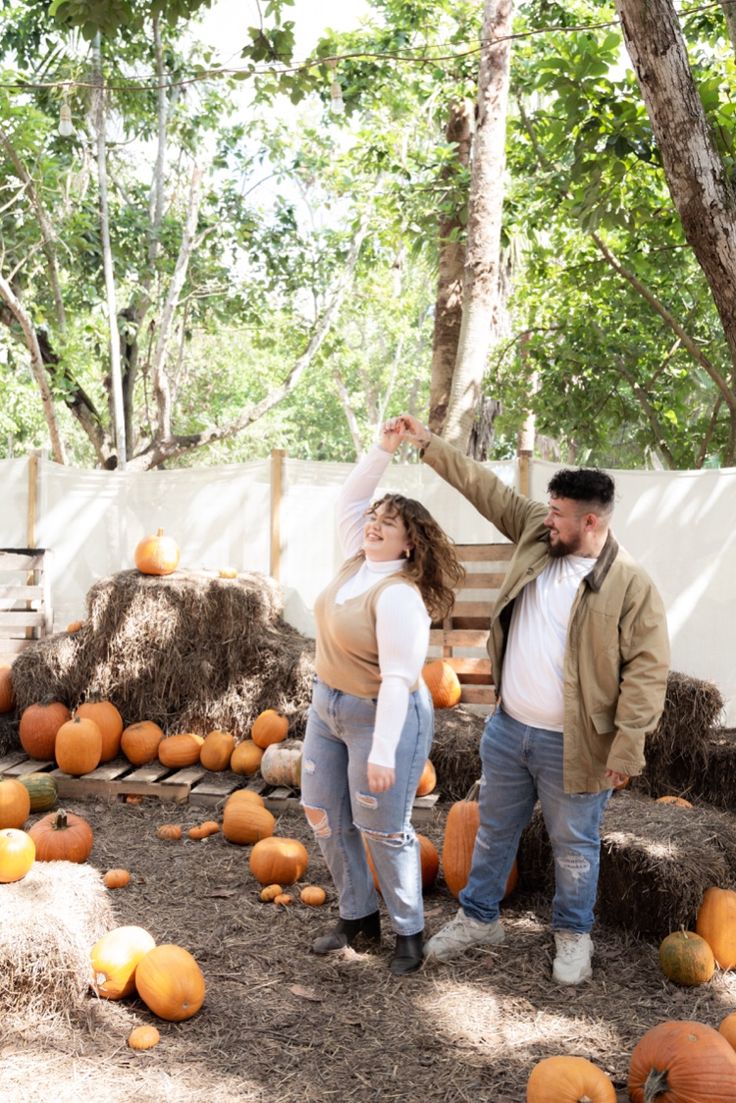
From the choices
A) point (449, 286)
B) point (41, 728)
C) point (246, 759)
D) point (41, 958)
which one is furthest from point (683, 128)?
point (449, 286)

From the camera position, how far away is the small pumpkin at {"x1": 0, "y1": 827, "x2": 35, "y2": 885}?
4066 mm

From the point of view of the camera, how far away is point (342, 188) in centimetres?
1446

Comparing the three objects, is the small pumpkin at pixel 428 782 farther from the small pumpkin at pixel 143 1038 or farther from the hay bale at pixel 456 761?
the small pumpkin at pixel 143 1038

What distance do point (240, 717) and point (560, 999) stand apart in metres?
3.54

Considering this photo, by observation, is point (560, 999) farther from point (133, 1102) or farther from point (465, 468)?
point (465, 468)

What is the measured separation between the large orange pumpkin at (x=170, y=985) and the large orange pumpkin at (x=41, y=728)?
348 centimetres

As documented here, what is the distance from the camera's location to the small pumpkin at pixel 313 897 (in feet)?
14.1

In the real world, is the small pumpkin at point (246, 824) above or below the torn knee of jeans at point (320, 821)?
below

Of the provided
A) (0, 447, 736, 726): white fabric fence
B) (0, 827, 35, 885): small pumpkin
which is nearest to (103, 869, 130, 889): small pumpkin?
(0, 827, 35, 885): small pumpkin

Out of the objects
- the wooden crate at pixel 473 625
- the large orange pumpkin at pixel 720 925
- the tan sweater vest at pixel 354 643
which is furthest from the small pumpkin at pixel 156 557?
the large orange pumpkin at pixel 720 925

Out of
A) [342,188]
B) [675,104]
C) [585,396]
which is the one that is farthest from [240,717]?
[342,188]

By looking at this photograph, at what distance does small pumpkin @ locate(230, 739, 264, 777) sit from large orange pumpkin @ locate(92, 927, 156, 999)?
9.22 ft

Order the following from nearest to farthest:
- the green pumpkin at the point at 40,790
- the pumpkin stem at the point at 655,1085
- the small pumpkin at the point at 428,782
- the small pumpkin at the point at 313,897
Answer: the pumpkin stem at the point at 655,1085, the small pumpkin at the point at 313,897, the green pumpkin at the point at 40,790, the small pumpkin at the point at 428,782

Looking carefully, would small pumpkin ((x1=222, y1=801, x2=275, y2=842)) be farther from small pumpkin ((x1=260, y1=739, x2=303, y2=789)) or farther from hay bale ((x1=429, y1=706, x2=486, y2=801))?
hay bale ((x1=429, y1=706, x2=486, y2=801))
